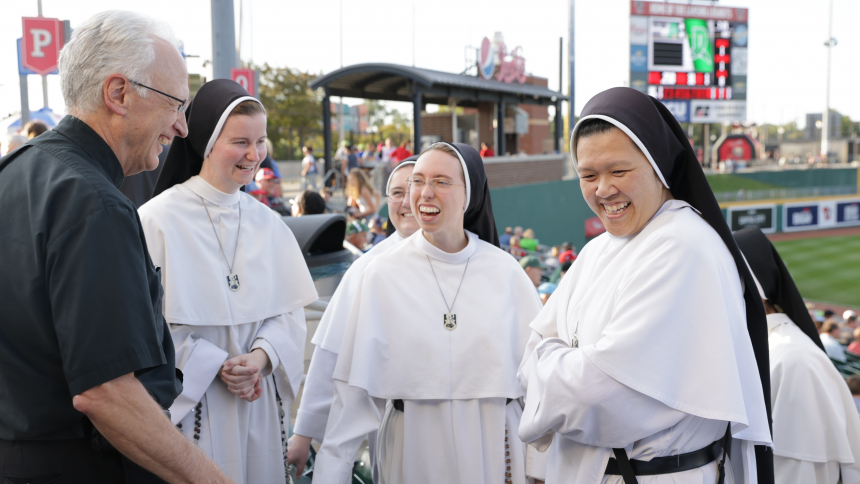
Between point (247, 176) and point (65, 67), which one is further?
point (247, 176)

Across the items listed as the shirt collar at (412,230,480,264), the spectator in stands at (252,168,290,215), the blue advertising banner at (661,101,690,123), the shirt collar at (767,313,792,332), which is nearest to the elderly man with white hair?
the shirt collar at (412,230,480,264)

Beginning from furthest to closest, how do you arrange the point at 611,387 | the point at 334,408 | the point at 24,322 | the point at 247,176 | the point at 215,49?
1. the point at 215,49
2. the point at 247,176
3. the point at 334,408
4. the point at 611,387
5. the point at 24,322

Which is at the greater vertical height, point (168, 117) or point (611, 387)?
point (168, 117)

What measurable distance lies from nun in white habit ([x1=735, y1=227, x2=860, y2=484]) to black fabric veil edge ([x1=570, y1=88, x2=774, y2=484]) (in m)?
0.93

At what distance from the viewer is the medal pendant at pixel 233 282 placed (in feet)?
9.51

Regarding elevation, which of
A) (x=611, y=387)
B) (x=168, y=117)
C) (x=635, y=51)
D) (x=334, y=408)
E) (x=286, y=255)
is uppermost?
(x=635, y=51)

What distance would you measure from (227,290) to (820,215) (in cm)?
4155

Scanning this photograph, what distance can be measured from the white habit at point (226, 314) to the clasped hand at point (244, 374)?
4cm

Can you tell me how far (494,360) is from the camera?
281cm

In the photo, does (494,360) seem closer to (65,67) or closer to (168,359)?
(168,359)

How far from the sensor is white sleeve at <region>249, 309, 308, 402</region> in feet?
9.48

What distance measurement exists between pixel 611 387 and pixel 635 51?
34932mm

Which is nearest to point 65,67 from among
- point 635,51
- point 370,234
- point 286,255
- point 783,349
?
point 286,255

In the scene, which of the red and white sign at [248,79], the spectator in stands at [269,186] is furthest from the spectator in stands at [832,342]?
the red and white sign at [248,79]
